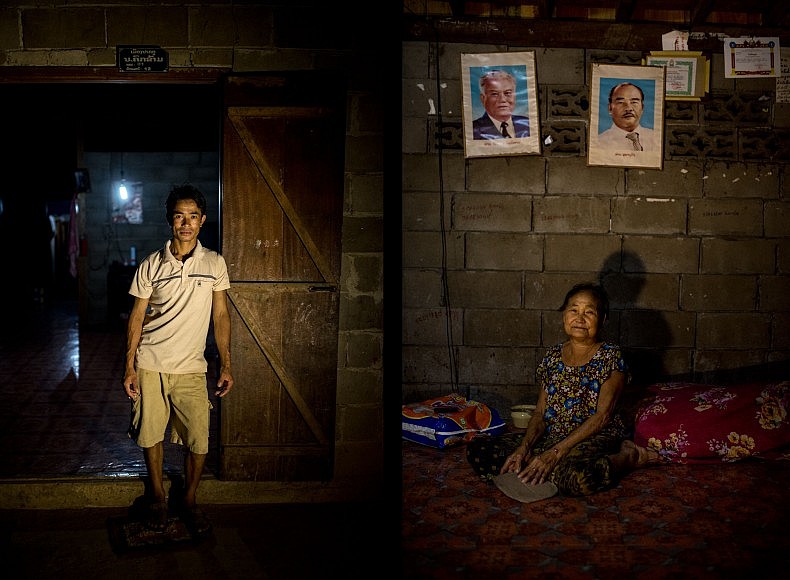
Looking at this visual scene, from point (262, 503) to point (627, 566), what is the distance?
213 cm

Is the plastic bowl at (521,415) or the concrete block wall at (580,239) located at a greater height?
the concrete block wall at (580,239)

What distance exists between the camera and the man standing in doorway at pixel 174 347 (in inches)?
139

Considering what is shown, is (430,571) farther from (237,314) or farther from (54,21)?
(54,21)

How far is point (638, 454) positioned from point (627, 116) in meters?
2.74

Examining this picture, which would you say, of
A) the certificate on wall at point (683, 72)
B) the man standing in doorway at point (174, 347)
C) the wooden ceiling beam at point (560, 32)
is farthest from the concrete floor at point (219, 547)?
the certificate on wall at point (683, 72)

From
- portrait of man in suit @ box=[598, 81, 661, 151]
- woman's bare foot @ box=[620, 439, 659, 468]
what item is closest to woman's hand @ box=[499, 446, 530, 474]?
woman's bare foot @ box=[620, 439, 659, 468]

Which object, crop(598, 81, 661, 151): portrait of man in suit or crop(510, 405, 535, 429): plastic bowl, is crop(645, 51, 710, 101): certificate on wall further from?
crop(510, 405, 535, 429): plastic bowl

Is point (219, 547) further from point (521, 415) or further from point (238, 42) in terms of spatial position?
point (238, 42)

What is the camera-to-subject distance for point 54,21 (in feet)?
13.1

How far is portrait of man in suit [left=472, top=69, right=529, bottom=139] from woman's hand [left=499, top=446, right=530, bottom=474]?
260 cm

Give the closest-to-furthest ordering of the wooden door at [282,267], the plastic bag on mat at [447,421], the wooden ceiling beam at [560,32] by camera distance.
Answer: the wooden door at [282,267]
the plastic bag on mat at [447,421]
the wooden ceiling beam at [560,32]

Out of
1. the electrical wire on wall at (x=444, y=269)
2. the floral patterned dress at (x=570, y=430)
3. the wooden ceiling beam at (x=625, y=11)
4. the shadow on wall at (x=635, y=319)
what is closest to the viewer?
the floral patterned dress at (x=570, y=430)

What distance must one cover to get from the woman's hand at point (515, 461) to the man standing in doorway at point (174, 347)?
69.4 inches

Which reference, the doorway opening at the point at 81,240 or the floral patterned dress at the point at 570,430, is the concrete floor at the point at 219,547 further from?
the floral patterned dress at the point at 570,430
